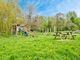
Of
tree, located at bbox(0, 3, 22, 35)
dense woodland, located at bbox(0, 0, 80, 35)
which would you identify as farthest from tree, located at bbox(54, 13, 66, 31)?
tree, located at bbox(0, 3, 22, 35)

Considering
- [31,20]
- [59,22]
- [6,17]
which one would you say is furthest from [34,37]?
[59,22]

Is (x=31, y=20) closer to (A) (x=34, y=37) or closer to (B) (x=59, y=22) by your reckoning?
(B) (x=59, y=22)

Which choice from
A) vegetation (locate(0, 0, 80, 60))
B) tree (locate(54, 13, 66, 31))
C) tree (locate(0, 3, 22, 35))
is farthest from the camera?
tree (locate(54, 13, 66, 31))

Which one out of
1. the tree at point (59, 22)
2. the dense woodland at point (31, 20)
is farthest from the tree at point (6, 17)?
the tree at point (59, 22)

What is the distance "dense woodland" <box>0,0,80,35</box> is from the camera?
27000mm

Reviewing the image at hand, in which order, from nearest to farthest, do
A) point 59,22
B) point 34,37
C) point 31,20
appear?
point 34,37, point 31,20, point 59,22

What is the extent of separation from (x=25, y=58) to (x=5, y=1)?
19164 millimetres

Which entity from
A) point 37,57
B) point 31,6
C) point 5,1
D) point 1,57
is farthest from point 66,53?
point 31,6

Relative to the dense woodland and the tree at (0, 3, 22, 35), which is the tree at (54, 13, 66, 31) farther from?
the tree at (0, 3, 22, 35)

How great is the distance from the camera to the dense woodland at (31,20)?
27.0m

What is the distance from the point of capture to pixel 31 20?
50.5 meters

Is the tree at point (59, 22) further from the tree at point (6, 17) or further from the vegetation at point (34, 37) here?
the tree at point (6, 17)

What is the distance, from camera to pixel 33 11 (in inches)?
1848

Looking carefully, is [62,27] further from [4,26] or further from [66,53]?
[66,53]
